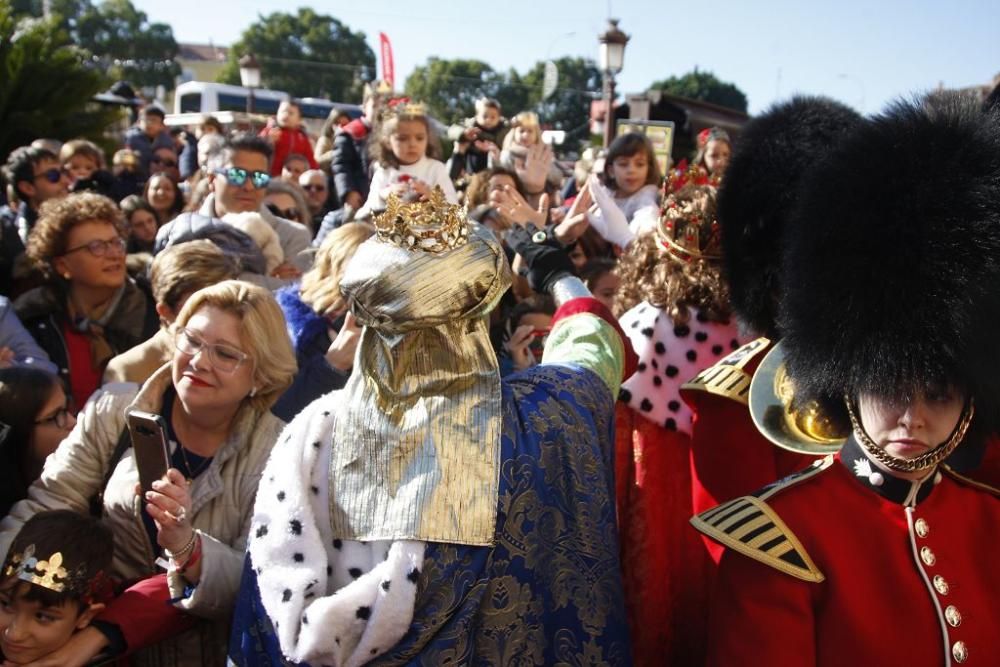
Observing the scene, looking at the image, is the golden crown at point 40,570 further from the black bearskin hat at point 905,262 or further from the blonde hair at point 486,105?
the blonde hair at point 486,105

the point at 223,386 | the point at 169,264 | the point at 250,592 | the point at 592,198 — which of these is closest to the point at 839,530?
the point at 250,592

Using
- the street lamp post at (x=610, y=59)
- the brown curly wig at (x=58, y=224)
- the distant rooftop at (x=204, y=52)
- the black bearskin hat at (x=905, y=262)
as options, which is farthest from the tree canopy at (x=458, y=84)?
the black bearskin hat at (x=905, y=262)

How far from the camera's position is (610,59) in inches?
494

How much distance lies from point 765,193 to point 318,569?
1.78 meters

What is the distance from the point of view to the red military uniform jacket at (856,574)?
187 cm

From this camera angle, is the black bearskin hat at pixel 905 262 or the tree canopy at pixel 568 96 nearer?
the black bearskin hat at pixel 905 262

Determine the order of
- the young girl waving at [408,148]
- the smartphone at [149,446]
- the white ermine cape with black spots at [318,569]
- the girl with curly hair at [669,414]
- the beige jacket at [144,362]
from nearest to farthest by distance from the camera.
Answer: the white ermine cape with black spots at [318,569]
the smartphone at [149,446]
the girl with curly hair at [669,414]
the beige jacket at [144,362]
the young girl waving at [408,148]

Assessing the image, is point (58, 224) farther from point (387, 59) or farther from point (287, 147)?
point (387, 59)

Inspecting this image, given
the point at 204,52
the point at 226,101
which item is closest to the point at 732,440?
the point at 226,101

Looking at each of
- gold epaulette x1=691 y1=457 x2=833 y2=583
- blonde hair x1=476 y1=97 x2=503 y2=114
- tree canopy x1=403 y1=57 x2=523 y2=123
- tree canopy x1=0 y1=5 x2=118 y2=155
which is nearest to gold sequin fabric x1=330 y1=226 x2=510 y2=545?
gold epaulette x1=691 y1=457 x2=833 y2=583

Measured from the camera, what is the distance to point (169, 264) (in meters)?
3.53

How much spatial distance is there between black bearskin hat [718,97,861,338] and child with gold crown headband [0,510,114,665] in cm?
185

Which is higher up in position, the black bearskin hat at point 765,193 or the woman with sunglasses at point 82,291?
the black bearskin hat at point 765,193

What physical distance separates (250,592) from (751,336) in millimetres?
1740
